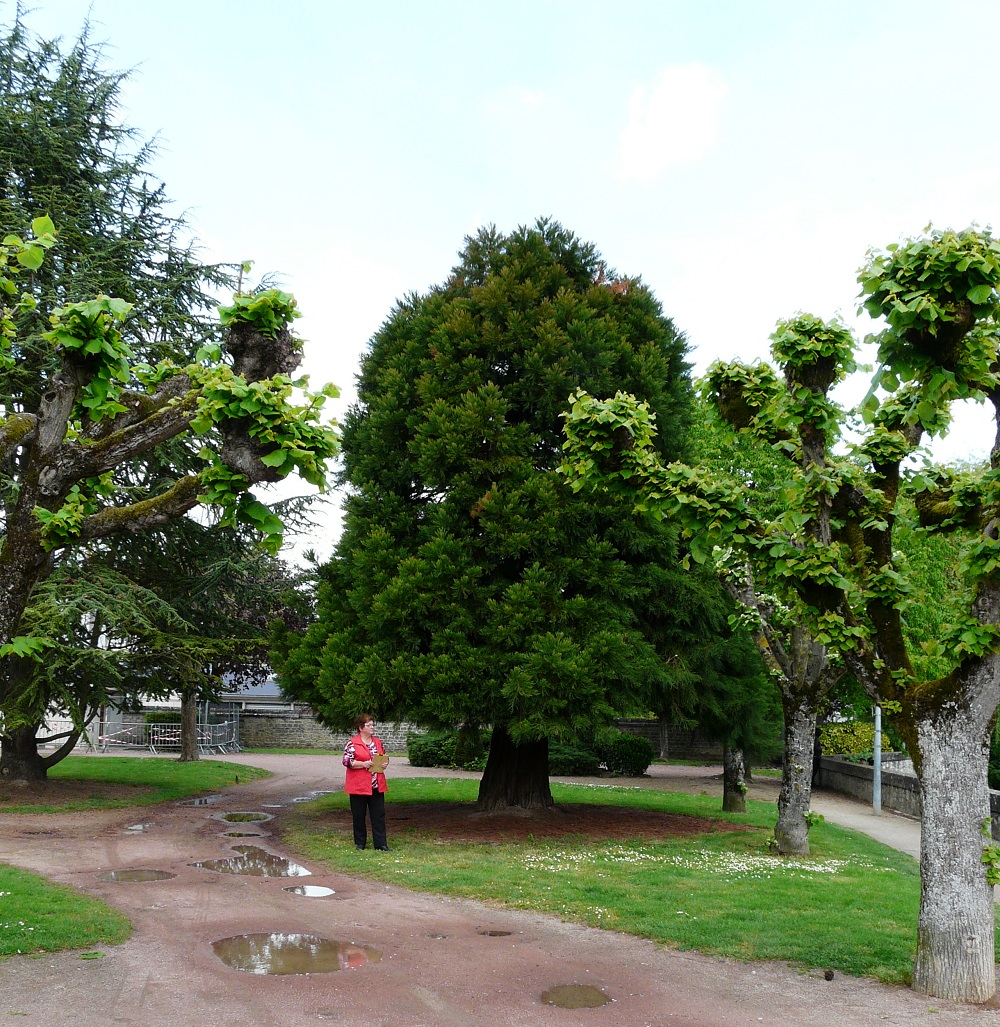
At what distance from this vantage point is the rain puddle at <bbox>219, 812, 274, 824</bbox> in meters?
14.9

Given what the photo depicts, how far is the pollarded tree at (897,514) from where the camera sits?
627cm

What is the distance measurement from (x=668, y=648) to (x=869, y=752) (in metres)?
15.9

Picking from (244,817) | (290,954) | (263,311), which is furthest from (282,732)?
(263,311)

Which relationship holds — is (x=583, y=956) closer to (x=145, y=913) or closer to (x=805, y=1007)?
(x=805, y=1007)

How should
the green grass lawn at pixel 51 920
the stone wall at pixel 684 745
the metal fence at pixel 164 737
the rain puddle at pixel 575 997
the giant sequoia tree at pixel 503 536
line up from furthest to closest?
1. the stone wall at pixel 684 745
2. the metal fence at pixel 164 737
3. the giant sequoia tree at pixel 503 536
4. the green grass lawn at pixel 51 920
5. the rain puddle at pixel 575 997

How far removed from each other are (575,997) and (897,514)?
4357 mm

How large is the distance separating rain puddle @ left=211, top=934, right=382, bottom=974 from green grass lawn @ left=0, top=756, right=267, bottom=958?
0.98 metres

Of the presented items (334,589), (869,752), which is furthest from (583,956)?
(869,752)

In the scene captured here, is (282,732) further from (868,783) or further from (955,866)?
(955,866)

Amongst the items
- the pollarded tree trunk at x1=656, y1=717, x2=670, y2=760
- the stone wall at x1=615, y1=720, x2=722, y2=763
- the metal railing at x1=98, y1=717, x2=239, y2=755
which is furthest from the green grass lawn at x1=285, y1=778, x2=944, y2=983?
the stone wall at x1=615, y1=720, x2=722, y2=763

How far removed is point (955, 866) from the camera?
643 centimetres

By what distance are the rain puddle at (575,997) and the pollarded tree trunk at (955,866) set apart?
2347mm

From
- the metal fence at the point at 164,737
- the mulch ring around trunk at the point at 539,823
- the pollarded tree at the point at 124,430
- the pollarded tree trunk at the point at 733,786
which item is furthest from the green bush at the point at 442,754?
the pollarded tree at the point at 124,430

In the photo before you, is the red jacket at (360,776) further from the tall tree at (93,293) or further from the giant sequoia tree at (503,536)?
the tall tree at (93,293)
